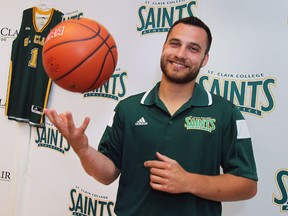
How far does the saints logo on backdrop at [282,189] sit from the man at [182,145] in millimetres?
347

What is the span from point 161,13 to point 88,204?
109cm

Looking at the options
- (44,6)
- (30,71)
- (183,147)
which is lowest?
(183,147)

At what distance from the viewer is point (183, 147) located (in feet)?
3.10

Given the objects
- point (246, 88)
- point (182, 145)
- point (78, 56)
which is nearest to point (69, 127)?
point (78, 56)

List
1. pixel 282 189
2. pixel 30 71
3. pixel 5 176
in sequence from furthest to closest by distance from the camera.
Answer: pixel 5 176 < pixel 30 71 < pixel 282 189

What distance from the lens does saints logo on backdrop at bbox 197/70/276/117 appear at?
1.24 metres

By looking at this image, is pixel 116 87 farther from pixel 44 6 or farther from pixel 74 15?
pixel 44 6

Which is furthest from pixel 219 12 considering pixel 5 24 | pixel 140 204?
pixel 5 24

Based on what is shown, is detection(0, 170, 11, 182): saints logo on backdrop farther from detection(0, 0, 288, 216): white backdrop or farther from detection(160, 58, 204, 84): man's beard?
detection(160, 58, 204, 84): man's beard

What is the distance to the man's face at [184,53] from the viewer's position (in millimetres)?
975

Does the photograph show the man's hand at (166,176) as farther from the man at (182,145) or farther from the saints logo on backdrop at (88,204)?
the saints logo on backdrop at (88,204)

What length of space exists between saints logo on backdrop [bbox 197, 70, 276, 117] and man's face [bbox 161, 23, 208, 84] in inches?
12.3

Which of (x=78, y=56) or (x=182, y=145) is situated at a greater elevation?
(x=78, y=56)

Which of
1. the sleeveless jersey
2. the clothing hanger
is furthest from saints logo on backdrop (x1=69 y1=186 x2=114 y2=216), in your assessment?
the clothing hanger
